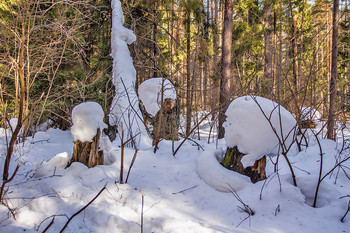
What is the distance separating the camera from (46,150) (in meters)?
3.63

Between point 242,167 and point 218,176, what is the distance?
0.96 ft

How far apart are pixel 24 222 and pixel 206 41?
9.87 m

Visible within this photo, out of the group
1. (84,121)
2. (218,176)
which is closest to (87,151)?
(84,121)

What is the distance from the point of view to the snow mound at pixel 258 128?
231 centimetres

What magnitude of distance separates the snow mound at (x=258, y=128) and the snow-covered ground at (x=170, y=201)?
26cm

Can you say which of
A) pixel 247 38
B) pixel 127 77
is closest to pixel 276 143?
pixel 127 77

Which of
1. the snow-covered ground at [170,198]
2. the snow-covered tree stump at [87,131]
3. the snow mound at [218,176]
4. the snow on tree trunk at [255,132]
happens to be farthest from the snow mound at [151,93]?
the snow on tree trunk at [255,132]

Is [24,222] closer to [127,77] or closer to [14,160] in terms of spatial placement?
[14,160]

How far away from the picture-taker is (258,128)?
232cm

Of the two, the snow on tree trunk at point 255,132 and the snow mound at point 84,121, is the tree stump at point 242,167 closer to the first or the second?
the snow on tree trunk at point 255,132

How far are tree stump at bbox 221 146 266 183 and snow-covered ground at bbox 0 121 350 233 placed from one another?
14 centimetres

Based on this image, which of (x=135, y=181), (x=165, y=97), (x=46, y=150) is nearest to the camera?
(x=135, y=181)

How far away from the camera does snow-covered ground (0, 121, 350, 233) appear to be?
6.12 feet

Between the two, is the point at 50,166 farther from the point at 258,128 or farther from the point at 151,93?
the point at 258,128
